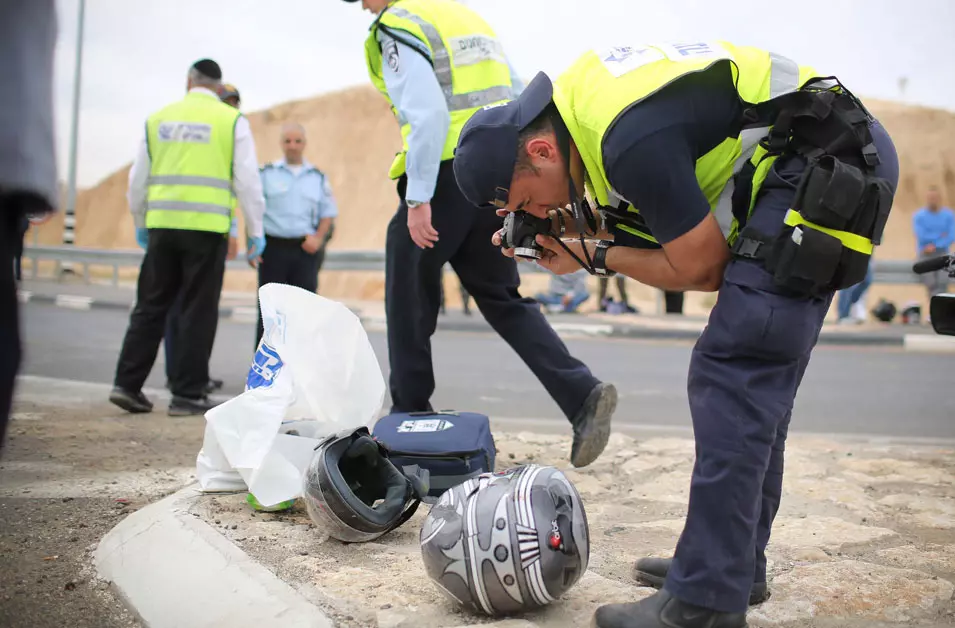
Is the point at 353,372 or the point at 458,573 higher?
the point at 353,372

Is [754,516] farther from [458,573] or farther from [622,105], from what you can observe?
[622,105]

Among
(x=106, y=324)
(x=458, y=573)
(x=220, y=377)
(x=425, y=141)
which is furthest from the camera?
(x=106, y=324)

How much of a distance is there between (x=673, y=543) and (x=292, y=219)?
453 cm

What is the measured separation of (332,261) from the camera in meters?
15.2

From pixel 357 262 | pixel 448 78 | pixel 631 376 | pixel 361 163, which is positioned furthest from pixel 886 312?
pixel 361 163

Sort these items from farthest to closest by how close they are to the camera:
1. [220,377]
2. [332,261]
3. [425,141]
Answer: [332,261] < [220,377] < [425,141]

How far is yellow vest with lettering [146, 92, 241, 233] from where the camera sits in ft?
17.7

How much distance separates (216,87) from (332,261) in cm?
935

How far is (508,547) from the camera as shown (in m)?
2.31

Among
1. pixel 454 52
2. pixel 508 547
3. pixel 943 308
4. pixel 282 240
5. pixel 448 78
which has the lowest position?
pixel 508 547

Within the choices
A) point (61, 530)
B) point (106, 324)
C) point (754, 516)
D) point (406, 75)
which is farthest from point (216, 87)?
point (106, 324)

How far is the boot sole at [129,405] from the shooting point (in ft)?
17.4

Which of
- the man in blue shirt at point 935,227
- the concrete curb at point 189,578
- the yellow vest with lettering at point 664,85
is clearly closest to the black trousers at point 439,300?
the concrete curb at point 189,578

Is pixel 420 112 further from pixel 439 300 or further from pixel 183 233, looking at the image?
pixel 183 233
